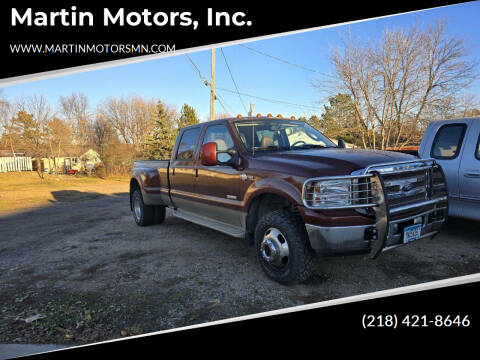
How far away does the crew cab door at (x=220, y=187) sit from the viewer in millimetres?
4055

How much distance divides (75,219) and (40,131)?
24.5 metres

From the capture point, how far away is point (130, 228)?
6.51 meters

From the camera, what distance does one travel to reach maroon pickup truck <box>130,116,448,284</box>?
294cm

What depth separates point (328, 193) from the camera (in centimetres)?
301

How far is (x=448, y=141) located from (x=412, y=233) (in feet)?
9.43

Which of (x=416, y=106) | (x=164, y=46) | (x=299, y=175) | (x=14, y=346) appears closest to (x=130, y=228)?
(x=164, y=46)

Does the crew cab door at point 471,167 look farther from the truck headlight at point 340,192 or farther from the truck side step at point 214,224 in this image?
the truck side step at point 214,224

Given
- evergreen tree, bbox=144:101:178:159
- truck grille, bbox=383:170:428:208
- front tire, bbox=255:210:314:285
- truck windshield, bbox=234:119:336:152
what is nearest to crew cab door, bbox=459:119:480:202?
truck grille, bbox=383:170:428:208

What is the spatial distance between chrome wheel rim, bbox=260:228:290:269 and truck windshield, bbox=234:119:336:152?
1176 mm

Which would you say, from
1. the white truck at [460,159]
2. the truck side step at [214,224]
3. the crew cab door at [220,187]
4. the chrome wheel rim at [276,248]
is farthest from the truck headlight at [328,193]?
the white truck at [460,159]

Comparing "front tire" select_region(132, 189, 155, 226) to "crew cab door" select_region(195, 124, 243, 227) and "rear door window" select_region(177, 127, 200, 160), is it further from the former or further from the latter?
"crew cab door" select_region(195, 124, 243, 227)

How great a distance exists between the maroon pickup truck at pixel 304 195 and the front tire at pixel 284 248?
10mm

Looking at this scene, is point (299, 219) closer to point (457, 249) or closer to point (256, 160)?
point (256, 160)

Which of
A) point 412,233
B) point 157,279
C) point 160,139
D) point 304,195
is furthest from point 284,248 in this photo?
point 160,139
